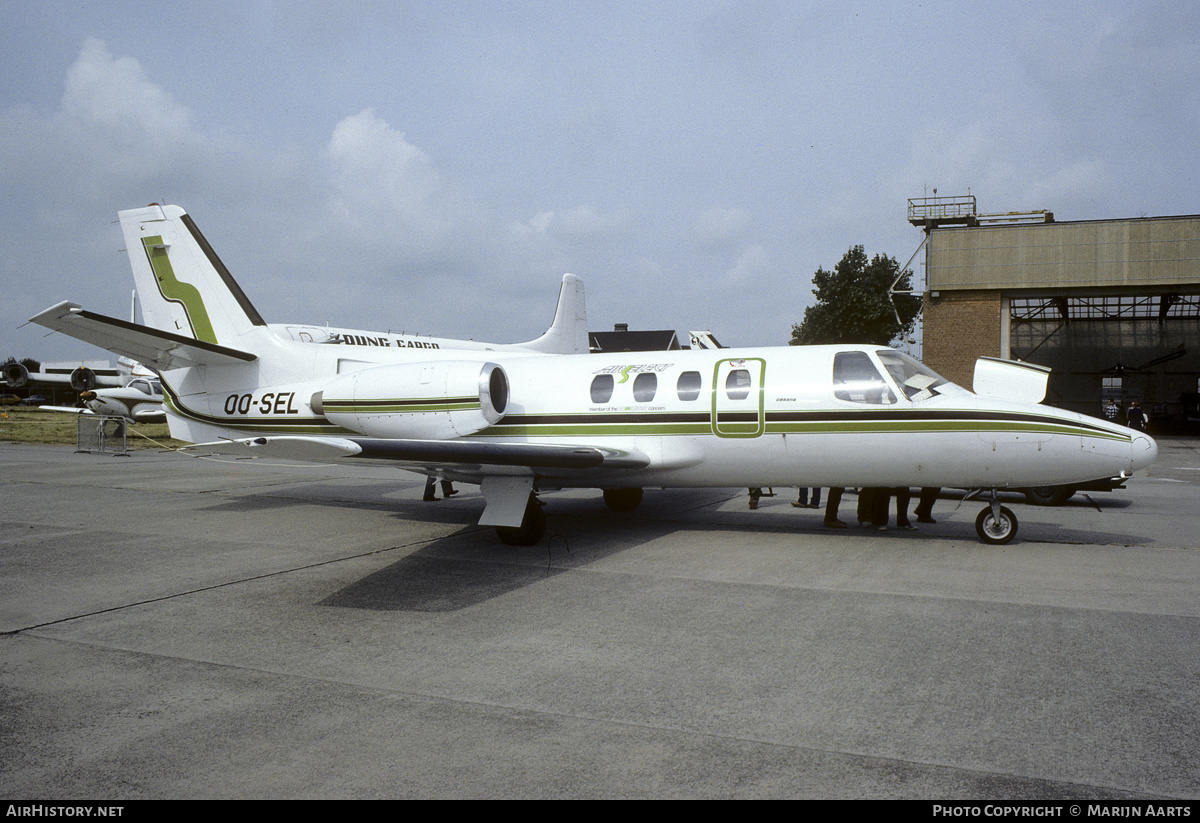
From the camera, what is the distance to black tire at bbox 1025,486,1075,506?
13320 mm

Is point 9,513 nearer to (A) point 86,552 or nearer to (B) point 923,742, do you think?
(A) point 86,552

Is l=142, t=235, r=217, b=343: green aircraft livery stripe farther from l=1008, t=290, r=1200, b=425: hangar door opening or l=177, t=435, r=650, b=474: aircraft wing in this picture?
l=1008, t=290, r=1200, b=425: hangar door opening

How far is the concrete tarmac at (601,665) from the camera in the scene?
3.71m

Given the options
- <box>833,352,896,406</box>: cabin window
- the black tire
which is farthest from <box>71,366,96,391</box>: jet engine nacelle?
the black tire

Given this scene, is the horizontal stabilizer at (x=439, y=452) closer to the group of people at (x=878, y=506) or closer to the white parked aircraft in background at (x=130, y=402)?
the group of people at (x=878, y=506)

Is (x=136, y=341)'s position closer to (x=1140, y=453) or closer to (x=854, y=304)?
(x=1140, y=453)

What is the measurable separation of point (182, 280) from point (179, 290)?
0.19 m

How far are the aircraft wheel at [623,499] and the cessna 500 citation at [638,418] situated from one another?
3cm

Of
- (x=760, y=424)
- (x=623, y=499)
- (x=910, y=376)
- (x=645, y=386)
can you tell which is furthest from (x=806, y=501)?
(x=645, y=386)

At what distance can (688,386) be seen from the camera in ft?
33.6

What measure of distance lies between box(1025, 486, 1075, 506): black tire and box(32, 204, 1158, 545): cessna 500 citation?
4645mm

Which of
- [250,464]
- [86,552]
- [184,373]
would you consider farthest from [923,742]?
[250,464]

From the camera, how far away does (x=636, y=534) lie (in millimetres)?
10695
